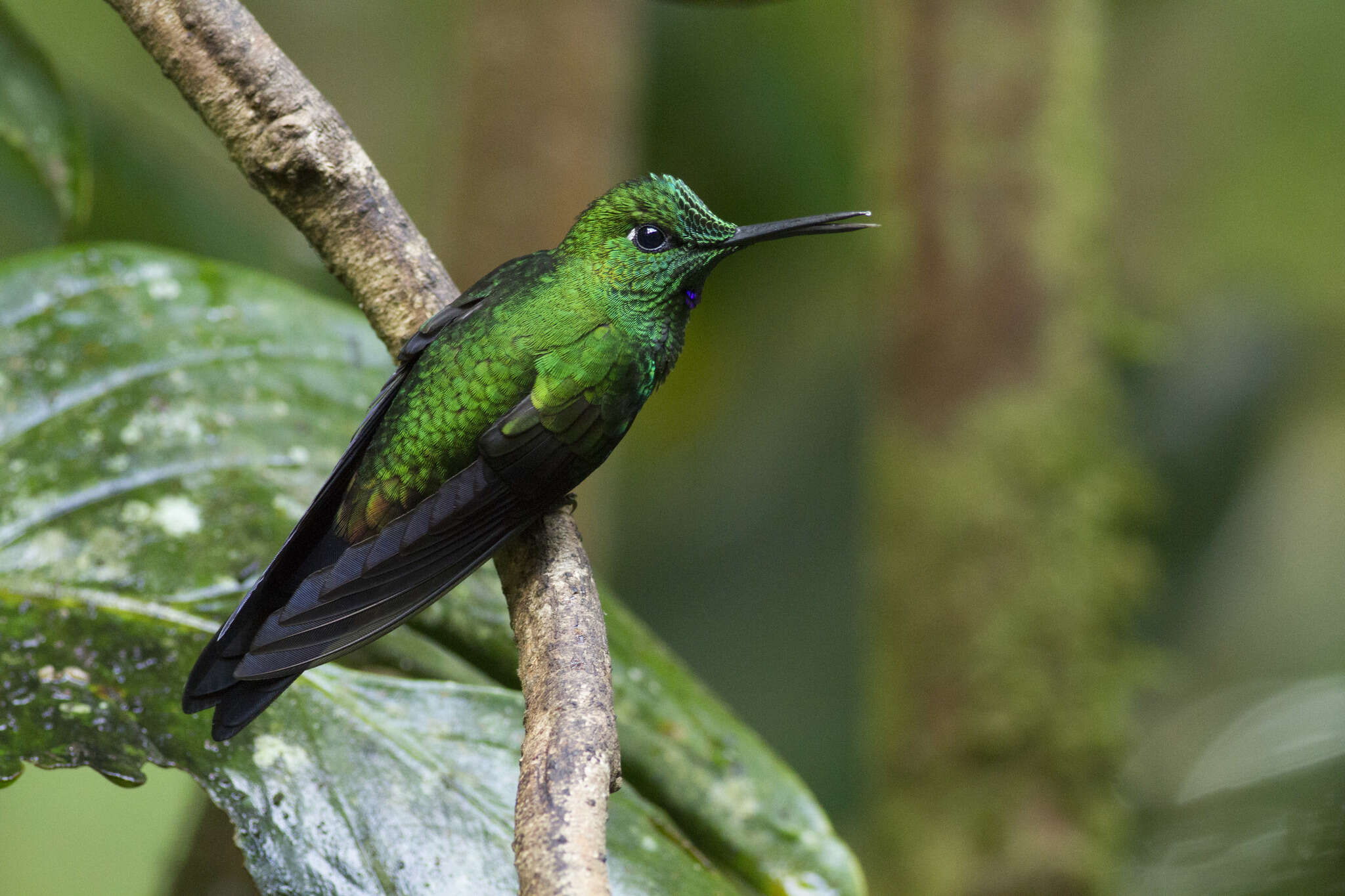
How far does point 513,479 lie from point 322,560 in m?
0.27

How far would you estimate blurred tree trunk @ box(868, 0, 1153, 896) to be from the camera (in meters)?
2.81

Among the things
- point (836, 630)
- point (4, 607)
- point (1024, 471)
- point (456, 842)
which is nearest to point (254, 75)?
point (4, 607)

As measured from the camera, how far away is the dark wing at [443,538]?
1.30 metres

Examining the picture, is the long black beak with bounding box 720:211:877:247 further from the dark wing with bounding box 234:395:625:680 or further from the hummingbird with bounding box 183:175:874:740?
the dark wing with bounding box 234:395:625:680

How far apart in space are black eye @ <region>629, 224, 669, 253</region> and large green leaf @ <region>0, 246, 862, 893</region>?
552 millimetres

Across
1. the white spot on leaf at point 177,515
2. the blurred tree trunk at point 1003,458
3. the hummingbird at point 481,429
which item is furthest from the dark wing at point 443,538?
the blurred tree trunk at point 1003,458

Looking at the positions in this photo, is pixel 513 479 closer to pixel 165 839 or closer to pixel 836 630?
pixel 165 839

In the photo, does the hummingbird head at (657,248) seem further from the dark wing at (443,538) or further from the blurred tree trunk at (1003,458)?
the blurred tree trunk at (1003,458)

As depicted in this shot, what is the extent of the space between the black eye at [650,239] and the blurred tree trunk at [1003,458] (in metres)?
1.58

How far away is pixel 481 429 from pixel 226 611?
460mm

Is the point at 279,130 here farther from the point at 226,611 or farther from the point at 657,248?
the point at 226,611

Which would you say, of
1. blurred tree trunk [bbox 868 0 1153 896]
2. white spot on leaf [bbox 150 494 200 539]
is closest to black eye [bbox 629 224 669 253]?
white spot on leaf [bbox 150 494 200 539]

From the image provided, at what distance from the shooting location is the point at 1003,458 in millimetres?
2891

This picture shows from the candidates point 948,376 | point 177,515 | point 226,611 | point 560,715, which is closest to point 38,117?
point 177,515
